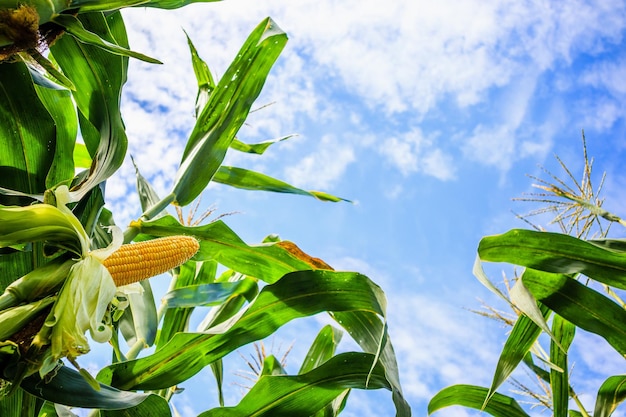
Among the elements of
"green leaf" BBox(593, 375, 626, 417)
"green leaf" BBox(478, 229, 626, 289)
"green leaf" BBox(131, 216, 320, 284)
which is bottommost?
"green leaf" BBox(593, 375, 626, 417)

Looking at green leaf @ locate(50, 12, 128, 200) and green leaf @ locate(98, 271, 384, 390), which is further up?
green leaf @ locate(50, 12, 128, 200)

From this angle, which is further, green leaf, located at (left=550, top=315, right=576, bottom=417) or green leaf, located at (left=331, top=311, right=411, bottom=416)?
green leaf, located at (left=550, top=315, right=576, bottom=417)

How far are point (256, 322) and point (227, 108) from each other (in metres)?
0.58

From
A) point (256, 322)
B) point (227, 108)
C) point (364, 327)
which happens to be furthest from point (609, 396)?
point (227, 108)

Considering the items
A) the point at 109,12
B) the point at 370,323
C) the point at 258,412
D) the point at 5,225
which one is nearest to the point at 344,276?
the point at 370,323

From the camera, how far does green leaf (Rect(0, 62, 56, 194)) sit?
46.9 inches

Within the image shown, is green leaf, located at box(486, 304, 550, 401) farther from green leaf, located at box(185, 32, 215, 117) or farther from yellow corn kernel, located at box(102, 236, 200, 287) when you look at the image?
green leaf, located at box(185, 32, 215, 117)

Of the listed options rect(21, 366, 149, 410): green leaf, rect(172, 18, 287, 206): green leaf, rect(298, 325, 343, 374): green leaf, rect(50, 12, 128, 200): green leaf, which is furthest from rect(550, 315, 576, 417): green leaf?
rect(50, 12, 128, 200): green leaf

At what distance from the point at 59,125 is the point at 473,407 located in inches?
53.7

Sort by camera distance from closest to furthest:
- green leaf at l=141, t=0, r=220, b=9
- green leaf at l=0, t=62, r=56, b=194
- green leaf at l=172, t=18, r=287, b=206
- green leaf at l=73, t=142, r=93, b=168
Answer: green leaf at l=0, t=62, r=56, b=194 < green leaf at l=141, t=0, r=220, b=9 < green leaf at l=172, t=18, r=287, b=206 < green leaf at l=73, t=142, r=93, b=168

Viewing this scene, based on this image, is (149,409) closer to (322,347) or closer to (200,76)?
(322,347)

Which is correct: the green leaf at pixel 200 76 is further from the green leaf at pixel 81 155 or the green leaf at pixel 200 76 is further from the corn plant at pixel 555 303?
the corn plant at pixel 555 303

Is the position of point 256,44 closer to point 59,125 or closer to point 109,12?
point 109,12

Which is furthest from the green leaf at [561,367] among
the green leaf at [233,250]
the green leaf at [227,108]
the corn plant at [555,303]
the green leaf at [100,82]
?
the green leaf at [100,82]
